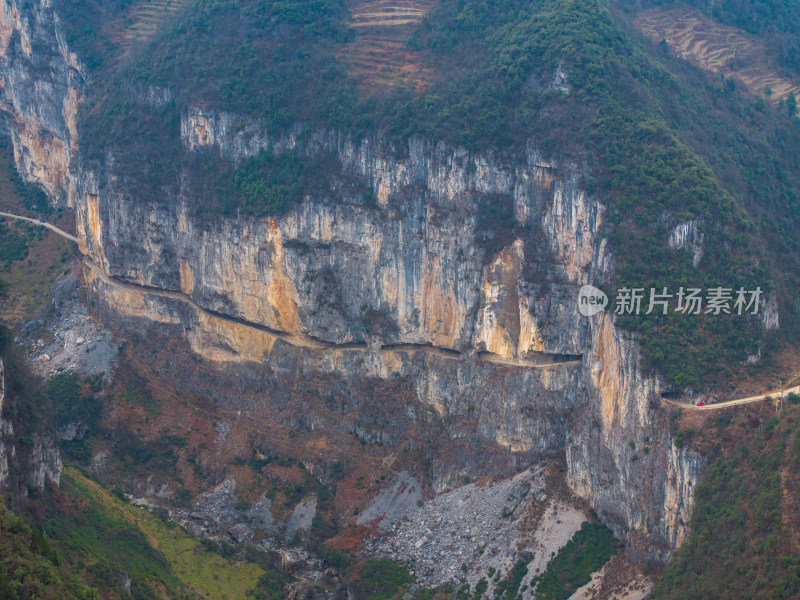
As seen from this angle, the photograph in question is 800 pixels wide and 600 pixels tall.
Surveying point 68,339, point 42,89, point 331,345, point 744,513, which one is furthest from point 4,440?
point 42,89

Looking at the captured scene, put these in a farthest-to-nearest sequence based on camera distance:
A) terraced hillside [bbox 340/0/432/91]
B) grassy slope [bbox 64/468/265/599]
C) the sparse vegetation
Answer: terraced hillside [bbox 340/0/432/91]
grassy slope [bbox 64/468/265/599]
the sparse vegetation

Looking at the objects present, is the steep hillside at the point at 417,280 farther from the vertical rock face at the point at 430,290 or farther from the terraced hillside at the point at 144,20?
the terraced hillside at the point at 144,20

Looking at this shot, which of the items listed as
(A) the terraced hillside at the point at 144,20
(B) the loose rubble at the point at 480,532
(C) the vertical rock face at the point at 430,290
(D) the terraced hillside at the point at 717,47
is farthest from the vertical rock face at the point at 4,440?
(D) the terraced hillside at the point at 717,47

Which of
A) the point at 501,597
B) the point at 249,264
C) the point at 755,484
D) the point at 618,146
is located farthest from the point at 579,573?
the point at 249,264

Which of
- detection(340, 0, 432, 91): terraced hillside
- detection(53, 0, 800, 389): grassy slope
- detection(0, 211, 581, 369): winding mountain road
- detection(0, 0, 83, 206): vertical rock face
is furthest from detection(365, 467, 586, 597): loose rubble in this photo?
detection(0, 0, 83, 206): vertical rock face

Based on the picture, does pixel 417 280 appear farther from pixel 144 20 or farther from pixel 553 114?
pixel 144 20

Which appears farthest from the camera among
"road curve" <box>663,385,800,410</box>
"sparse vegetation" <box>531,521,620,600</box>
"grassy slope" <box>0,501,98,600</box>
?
"sparse vegetation" <box>531,521,620,600</box>

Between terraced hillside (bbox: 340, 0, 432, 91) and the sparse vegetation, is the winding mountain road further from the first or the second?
terraced hillside (bbox: 340, 0, 432, 91)
